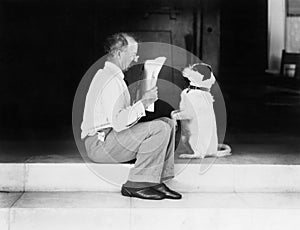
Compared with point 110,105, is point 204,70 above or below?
above

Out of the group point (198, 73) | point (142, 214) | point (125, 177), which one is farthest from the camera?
point (198, 73)

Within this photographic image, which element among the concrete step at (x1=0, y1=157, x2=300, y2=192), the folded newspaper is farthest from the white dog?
the folded newspaper

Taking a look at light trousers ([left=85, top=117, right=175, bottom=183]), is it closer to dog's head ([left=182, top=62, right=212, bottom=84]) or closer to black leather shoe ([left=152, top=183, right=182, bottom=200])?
black leather shoe ([left=152, top=183, right=182, bottom=200])

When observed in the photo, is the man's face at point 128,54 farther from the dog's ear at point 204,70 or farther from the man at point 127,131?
the dog's ear at point 204,70

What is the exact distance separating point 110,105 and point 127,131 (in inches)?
8.4

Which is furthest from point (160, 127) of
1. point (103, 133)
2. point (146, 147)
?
point (103, 133)

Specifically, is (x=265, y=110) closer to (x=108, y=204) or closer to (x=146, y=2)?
(x=146, y=2)

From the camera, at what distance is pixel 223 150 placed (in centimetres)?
400

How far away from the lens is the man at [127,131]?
3.25 metres

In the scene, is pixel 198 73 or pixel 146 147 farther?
pixel 198 73

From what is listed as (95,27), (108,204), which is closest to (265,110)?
(95,27)

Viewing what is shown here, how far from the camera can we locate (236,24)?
15.1 ft

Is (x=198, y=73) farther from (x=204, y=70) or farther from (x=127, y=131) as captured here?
(x=127, y=131)

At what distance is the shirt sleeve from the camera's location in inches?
127
